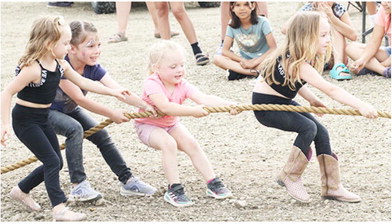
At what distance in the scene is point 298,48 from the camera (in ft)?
13.1

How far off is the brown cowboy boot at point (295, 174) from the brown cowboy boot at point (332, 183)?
0.10 metres

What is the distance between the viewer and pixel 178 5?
7246mm

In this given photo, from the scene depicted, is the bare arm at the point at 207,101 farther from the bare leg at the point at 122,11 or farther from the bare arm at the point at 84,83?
the bare leg at the point at 122,11

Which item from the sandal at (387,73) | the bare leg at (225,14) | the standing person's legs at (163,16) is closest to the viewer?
the sandal at (387,73)

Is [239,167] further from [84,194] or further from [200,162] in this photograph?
[84,194]

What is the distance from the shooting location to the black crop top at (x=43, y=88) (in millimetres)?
3828

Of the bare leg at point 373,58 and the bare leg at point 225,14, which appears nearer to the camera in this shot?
the bare leg at point 373,58

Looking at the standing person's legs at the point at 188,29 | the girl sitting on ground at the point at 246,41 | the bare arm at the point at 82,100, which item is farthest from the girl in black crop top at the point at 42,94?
the standing person's legs at the point at 188,29

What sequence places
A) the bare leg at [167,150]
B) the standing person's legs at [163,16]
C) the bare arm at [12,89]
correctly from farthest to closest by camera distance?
the standing person's legs at [163,16] < the bare leg at [167,150] < the bare arm at [12,89]

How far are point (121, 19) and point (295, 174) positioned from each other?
193 inches

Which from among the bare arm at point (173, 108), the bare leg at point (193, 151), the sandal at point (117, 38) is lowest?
the sandal at point (117, 38)

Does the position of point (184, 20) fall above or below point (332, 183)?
below

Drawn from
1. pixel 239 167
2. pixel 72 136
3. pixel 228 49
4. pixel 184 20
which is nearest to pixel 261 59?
pixel 228 49

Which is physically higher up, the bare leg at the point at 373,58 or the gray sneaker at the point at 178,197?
the gray sneaker at the point at 178,197
